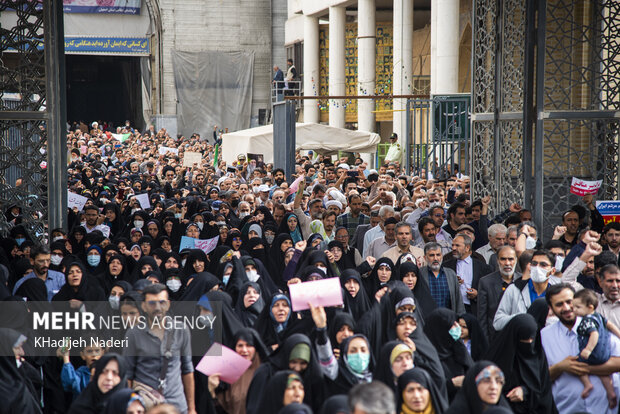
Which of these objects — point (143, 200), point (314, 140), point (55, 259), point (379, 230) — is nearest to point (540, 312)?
point (379, 230)

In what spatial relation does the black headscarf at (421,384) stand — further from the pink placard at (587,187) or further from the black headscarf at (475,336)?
the pink placard at (587,187)

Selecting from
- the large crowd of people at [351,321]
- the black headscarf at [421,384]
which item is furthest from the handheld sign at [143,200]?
the black headscarf at [421,384]

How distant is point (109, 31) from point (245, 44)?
218 inches

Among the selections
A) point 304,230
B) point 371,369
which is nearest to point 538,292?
point 371,369

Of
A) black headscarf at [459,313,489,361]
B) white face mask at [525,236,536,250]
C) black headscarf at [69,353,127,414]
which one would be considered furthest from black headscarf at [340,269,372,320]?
black headscarf at [69,353,127,414]

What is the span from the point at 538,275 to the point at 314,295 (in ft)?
5.69

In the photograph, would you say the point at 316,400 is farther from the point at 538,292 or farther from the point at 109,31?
the point at 109,31

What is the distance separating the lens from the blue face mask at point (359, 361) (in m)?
5.46

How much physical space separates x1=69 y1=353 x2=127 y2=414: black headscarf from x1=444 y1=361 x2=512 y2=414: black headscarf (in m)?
1.83

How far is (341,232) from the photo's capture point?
917 cm

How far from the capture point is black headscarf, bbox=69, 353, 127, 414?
5215 millimetres

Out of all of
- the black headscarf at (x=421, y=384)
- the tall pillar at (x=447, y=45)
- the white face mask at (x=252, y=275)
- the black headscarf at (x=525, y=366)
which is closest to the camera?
the black headscarf at (x=421, y=384)

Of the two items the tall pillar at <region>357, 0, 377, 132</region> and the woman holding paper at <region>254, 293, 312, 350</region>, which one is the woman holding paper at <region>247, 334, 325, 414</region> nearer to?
the woman holding paper at <region>254, 293, 312, 350</region>

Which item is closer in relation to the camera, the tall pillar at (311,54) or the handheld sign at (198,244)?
the handheld sign at (198,244)
